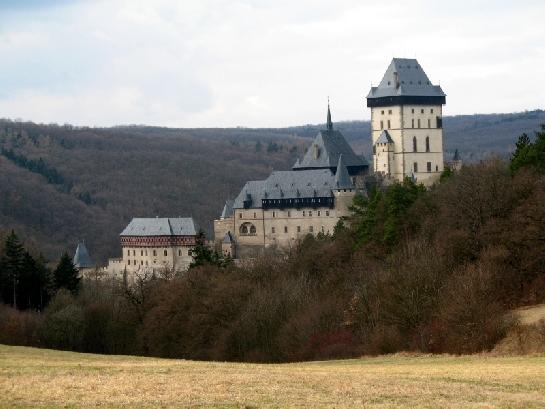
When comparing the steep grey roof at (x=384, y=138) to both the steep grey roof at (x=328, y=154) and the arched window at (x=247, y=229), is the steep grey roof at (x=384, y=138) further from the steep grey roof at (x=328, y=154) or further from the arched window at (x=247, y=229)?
the arched window at (x=247, y=229)

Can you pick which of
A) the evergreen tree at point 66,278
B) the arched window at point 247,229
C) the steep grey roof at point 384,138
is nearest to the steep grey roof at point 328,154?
the steep grey roof at point 384,138

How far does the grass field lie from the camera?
25.9 metres

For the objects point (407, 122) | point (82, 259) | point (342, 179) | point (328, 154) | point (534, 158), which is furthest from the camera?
point (82, 259)

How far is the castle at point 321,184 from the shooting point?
357 feet

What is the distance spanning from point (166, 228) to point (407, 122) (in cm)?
2216

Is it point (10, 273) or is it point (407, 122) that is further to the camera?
point (407, 122)

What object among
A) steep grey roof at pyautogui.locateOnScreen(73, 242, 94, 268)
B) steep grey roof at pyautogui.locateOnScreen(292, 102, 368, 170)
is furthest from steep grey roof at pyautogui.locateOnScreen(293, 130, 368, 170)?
steep grey roof at pyautogui.locateOnScreen(73, 242, 94, 268)

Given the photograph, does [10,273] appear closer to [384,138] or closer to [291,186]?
[291,186]

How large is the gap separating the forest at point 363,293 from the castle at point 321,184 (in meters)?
23.1

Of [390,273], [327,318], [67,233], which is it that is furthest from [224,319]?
[67,233]

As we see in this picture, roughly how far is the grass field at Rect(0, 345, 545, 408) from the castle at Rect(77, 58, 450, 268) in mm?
71418

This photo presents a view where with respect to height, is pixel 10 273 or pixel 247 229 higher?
pixel 247 229

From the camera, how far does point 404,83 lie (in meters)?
116

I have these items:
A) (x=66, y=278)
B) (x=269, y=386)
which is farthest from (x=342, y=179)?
(x=269, y=386)
